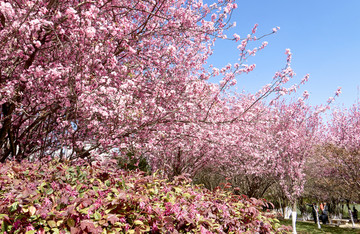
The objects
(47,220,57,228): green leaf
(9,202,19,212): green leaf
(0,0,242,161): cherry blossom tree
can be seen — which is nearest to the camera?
(47,220,57,228): green leaf

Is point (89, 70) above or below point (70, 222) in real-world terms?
above

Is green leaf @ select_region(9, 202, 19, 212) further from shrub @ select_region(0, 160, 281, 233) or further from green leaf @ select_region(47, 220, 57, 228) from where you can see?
green leaf @ select_region(47, 220, 57, 228)

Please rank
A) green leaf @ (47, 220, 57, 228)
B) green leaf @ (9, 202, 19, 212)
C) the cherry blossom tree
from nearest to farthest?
green leaf @ (47, 220, 57, 228) → green leaf @ (9, 202, 19, 212) → the cherry blossom tree

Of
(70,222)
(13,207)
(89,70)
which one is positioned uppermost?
(89,70)

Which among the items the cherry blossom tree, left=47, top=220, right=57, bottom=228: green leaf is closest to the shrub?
left=47, top=220, right=57, bottom=228: green leaf

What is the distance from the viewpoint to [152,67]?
23.2ft

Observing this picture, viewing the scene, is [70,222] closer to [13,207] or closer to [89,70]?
[13,207]

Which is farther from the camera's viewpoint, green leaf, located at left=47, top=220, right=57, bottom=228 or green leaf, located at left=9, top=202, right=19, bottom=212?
green leaf, located at left=9, top=202, right=19, bottom=212

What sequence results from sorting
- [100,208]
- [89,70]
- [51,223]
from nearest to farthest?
1. [51,223]
2. [100,208]
3. [89,70]

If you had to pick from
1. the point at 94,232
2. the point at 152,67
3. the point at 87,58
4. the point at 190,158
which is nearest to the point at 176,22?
the point at 152,67

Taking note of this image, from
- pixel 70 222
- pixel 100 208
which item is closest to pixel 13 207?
pixel 70 222

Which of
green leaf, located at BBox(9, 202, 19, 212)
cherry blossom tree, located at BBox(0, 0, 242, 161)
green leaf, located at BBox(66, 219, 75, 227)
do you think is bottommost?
green leaf, located at BBox(66, 219, 75, 227)

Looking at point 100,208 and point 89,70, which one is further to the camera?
point 89,70

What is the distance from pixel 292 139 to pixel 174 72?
9.48 m
